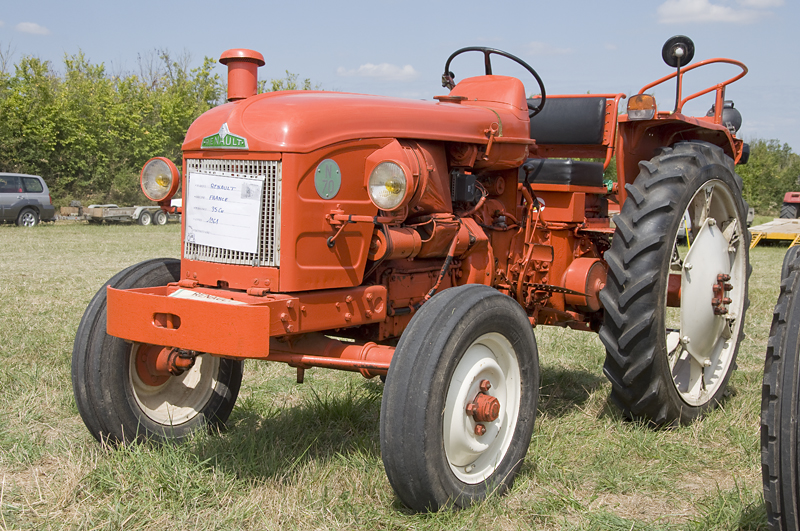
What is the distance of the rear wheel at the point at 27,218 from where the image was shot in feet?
67.5

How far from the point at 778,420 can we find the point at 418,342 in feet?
3.98

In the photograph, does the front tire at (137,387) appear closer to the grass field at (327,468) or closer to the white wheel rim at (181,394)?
the white wheel rim at (181,394)

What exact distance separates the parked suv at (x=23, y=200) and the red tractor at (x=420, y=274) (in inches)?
765

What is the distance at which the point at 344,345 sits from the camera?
311 cm

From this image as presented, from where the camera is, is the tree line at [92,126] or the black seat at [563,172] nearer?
the black seat at [563,172]

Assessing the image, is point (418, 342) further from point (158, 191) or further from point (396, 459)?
point (158, 191)

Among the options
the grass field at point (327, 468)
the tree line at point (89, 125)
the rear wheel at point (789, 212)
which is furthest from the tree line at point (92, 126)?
the grass field at point (327, 468)

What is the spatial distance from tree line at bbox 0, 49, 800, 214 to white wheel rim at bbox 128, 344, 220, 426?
24.2 m

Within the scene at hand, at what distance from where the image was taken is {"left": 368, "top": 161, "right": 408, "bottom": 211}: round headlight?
2932 millimetres

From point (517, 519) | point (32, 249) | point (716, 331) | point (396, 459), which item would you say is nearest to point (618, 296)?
point (716, 331)

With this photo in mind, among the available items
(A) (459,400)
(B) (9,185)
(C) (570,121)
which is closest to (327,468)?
(A) (459,400)

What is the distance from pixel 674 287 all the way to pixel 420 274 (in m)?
1.49

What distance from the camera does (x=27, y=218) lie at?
20781mm

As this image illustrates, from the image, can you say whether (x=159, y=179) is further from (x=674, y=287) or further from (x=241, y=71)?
(x=674, y=287)
